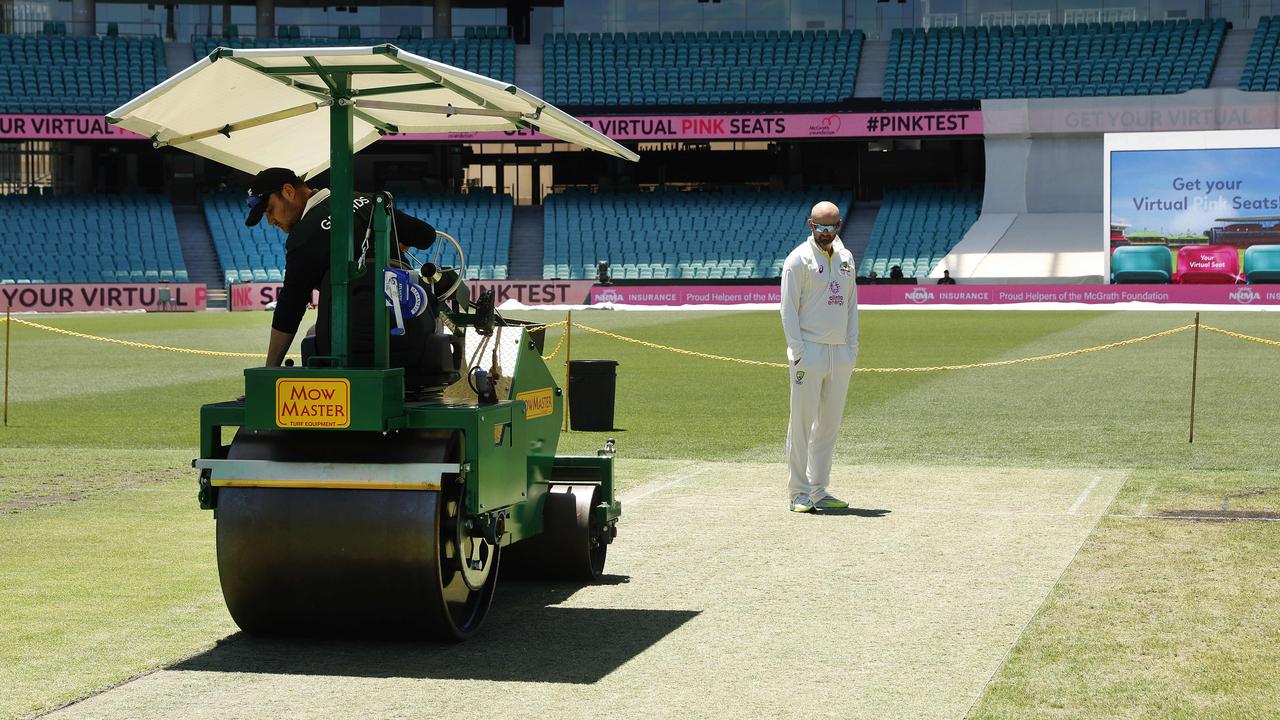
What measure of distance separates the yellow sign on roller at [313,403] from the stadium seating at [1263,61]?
187 feet

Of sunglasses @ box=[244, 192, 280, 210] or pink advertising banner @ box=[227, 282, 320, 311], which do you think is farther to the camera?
pink advertising banner @ box=[227, 282, 320, 311]

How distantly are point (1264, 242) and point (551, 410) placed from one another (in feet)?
141

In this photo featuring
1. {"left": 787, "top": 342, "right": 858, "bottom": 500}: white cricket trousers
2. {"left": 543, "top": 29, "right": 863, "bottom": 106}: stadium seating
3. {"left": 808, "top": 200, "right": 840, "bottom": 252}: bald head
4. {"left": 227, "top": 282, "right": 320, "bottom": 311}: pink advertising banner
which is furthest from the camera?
{"left": 543, "top": 29, "right": 863, "bottom": 106}: stadium seating

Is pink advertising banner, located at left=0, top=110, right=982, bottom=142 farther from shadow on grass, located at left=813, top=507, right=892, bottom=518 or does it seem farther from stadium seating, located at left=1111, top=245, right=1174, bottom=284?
shadow on grass, located at left=813, top=507, right=892, bottom=518

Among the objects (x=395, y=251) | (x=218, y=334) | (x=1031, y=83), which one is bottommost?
(x=218, y=334)

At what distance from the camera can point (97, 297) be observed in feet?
166

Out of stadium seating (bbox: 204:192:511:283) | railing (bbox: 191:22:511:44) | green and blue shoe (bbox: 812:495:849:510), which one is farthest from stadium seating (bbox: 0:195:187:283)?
green and blue shoe (bbox: 812:495:849:510)

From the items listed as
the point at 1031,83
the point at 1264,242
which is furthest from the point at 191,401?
the point at 1031,83

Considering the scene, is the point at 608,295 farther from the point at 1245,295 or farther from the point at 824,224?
the point at 824,224

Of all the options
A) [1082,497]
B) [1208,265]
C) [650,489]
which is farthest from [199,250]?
[1082,497]

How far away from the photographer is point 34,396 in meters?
20.3

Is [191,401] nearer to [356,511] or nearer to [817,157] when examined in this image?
[356,511]

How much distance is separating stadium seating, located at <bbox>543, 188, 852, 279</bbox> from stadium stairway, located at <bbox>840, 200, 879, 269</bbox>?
0.62 meters

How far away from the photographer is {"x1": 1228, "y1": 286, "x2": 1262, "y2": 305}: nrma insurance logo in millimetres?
46094
